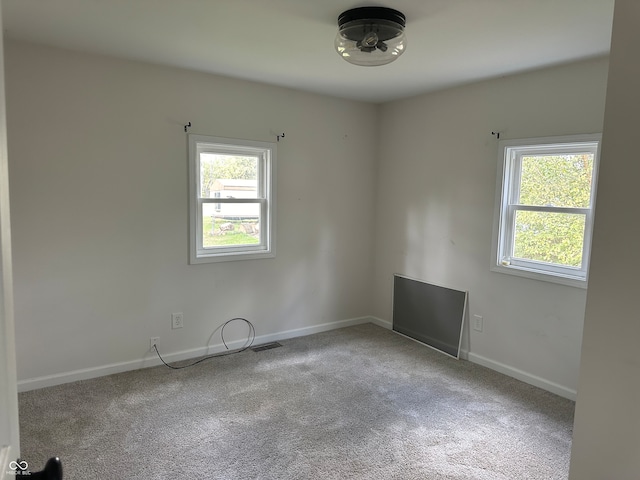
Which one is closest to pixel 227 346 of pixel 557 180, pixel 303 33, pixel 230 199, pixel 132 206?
pixel 230 199

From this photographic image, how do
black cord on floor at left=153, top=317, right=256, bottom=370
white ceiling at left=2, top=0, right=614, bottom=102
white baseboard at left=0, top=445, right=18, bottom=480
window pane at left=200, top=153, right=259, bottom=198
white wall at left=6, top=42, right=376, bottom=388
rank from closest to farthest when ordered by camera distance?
white baseboard at left=0, top=445, right=18, bottom=480
white ceiling at left=2, top=0, right=614, bottom=102
white wall at left=6, top=42, right=376, bottom=388
black cord on floor at left=153, top=317, right=256, bottom=370
window pane at left=200, top=153, right=259, bottom=198

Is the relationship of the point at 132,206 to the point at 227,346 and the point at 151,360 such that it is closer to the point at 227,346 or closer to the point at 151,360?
the point at 151,360

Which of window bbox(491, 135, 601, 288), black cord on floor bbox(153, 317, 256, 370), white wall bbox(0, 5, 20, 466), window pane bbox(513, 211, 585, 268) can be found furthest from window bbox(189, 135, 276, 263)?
white wall bbox(0, 5, 20, 466)

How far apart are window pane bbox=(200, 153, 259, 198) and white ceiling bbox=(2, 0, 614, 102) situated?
0.75 m

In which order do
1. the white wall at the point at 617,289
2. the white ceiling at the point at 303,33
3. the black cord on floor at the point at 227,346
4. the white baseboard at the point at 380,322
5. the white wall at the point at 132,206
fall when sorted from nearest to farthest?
the white wall at the point at 617,289, the white ceiling at the point at 303,33, the white wall at the point at 132,206, the black cord on floor at the point at 227,346, the white baseboard at the point at 380,322

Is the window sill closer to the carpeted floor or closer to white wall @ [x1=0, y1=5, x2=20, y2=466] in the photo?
the carpeted floor

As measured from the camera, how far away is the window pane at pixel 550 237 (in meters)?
3.11

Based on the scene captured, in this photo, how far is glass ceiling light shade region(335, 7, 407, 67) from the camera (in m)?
2.20

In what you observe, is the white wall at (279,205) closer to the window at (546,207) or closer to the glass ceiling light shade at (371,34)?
the window at (546,207)

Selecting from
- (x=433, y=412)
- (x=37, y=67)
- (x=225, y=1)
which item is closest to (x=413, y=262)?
(x=433, y=412)

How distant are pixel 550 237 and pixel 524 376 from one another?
113 cm

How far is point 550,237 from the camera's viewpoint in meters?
3.28

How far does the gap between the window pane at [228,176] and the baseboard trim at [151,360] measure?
137cm

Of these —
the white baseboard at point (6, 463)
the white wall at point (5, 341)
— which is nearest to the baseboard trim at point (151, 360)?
the white wall at point (5, 341)
